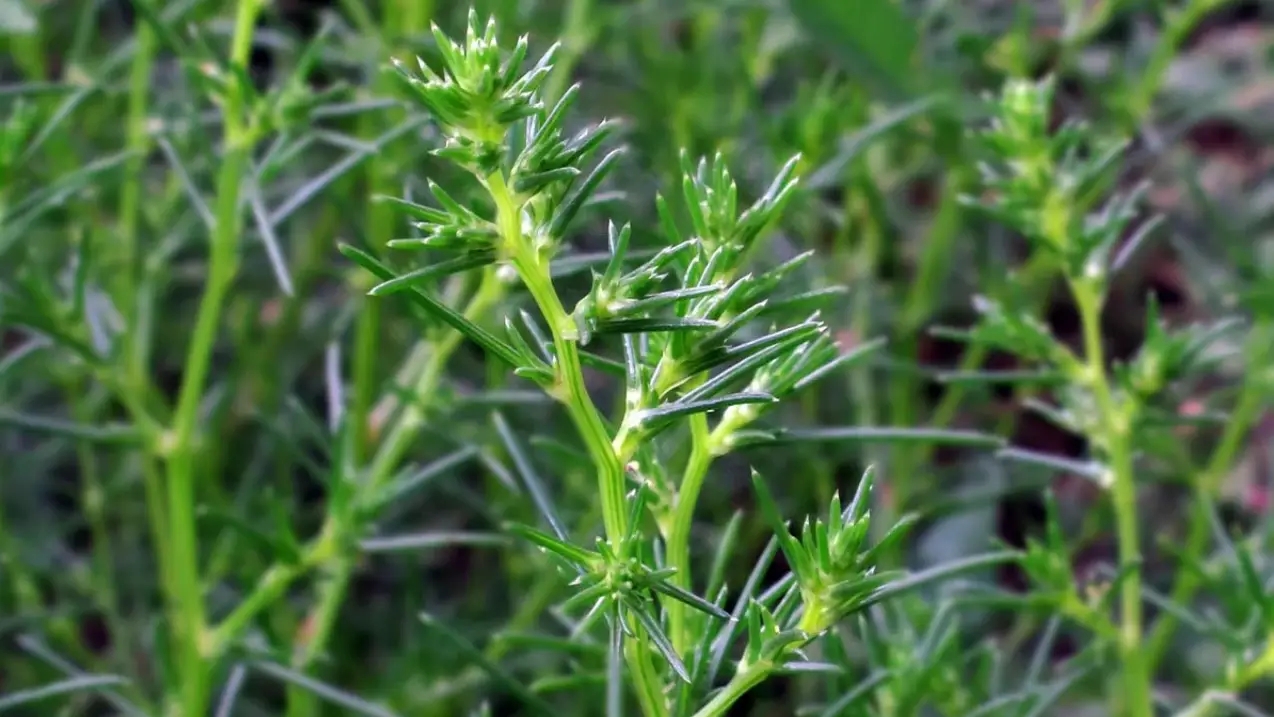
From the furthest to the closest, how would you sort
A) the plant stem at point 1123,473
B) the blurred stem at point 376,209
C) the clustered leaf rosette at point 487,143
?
the blurred stem at point 376,209, the plant stem at point 1123,473, the clustered leaf rosette at point 487,143

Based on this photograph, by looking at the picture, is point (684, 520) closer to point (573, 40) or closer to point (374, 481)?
point (374, 481)

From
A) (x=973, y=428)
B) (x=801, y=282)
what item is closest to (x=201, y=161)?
(x=801, y=282)

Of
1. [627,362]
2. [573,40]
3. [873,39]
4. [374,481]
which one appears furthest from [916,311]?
[627,362]

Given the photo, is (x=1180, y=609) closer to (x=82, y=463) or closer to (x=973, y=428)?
(x=973, y=428)

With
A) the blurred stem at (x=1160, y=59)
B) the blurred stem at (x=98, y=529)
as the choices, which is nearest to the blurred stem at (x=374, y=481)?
the blurred stem at (x=98, y=529)

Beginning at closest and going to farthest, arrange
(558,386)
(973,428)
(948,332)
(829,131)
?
(558,386) < (948,332) < (829,131) < (973,428)

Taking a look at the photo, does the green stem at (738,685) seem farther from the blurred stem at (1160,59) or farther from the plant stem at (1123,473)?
the blurred stem at (1160,59)
